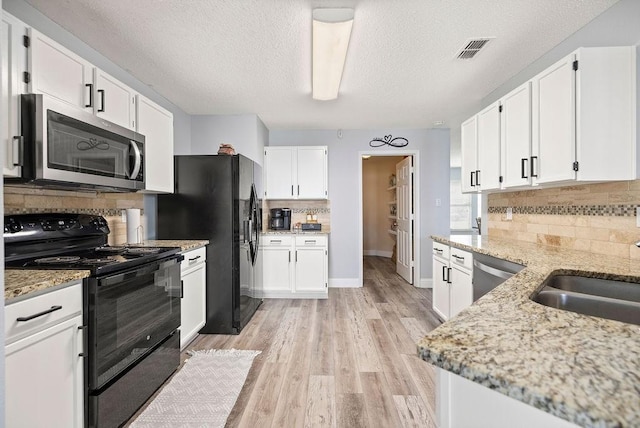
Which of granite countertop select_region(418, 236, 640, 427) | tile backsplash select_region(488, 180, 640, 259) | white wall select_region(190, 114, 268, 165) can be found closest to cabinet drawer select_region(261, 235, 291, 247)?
white wall select_region(190, 114, 268, 165)

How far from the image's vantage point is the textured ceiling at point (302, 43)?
1.97 metres

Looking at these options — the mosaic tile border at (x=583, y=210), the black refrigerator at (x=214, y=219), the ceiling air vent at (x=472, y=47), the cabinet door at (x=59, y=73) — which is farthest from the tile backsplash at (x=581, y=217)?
the cabinet door at (x=59, y=73)

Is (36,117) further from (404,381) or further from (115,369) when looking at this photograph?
(404,381)

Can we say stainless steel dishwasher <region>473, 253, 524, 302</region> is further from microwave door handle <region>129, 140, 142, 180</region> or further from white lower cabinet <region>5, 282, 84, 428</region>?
microwave door handle <region>129, 140, 142, 180</region>

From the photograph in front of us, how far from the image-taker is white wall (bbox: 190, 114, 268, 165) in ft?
13.6

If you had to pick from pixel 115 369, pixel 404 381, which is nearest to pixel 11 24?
pixel 115 369

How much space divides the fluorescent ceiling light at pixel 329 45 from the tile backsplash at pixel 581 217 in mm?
1982

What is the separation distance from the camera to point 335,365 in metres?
2.40

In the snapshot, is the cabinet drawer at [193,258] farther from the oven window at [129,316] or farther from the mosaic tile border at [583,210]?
the mosaic tile border at [583,210]

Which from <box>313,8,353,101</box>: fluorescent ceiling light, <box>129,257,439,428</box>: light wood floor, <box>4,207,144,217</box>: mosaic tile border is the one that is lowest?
<box>129,257,439,428</box>: light wood floor

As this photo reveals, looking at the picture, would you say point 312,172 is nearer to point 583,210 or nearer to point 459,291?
point 459,291

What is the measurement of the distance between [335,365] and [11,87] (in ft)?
8.28

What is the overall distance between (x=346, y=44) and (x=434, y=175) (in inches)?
122

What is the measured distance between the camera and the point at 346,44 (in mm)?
2271
